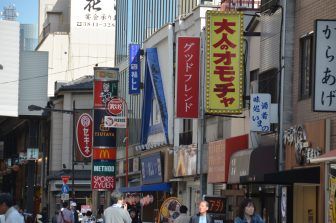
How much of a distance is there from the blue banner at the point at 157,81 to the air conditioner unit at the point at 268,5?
48.5 feet

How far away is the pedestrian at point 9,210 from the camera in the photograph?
15102 mm

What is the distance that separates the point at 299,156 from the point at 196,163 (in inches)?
488

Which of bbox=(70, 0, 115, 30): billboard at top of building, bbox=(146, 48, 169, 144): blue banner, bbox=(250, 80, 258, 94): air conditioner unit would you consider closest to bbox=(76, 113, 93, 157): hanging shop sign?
bbox=(146, 48, 169, 144): blue banner

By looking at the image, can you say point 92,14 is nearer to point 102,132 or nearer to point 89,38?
point 89,38

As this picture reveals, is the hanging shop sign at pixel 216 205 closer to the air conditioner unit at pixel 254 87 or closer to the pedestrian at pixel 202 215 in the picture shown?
the air conditioner unit at pixel 254 87

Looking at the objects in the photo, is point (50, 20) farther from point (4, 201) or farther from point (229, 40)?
point (4, 201)

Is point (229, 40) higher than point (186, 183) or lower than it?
higher

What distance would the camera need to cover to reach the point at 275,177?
23812 mm

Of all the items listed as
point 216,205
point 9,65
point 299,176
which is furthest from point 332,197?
point 9,65

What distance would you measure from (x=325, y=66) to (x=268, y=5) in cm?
926

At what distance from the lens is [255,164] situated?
27.9 meters

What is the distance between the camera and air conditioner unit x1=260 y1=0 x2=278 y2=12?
92.6 ft

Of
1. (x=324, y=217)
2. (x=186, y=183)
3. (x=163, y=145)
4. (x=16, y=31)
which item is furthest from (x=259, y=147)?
(x=16, y=31)

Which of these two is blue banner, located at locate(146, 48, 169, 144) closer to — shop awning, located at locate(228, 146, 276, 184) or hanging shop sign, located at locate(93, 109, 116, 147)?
hanging shop sign, located at locate(93, 109, 116, 147)
